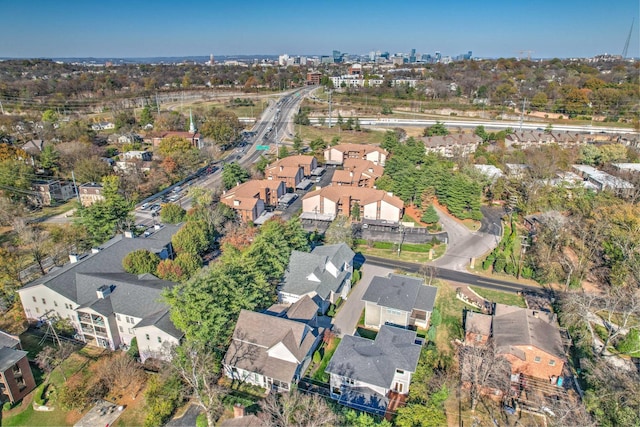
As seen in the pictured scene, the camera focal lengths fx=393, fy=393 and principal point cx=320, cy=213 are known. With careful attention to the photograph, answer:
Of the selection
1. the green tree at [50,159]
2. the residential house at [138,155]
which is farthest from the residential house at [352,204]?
Answer: the green tree at [50,159]

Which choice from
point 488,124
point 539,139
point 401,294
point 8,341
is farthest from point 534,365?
point 488,124

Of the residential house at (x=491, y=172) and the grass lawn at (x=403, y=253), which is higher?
the residential house at (x=491, y=172)

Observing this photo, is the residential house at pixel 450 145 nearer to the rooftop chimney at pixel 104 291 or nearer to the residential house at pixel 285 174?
the residential house at pixel 285 174

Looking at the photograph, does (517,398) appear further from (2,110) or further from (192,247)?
(2,110)

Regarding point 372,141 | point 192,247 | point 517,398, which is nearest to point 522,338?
point 517,398

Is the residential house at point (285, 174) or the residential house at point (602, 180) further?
the residential house at point (285, 174)

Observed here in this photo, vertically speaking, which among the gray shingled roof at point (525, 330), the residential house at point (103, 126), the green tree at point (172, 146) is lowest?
the gray shingled roof at point (525, 330)

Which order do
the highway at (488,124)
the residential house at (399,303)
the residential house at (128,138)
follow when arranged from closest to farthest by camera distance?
the residential house at (399,303)
the residential house at (128,138)
the highway at (488,124)

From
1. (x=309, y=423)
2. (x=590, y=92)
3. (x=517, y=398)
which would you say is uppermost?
(x=590, y=92)
